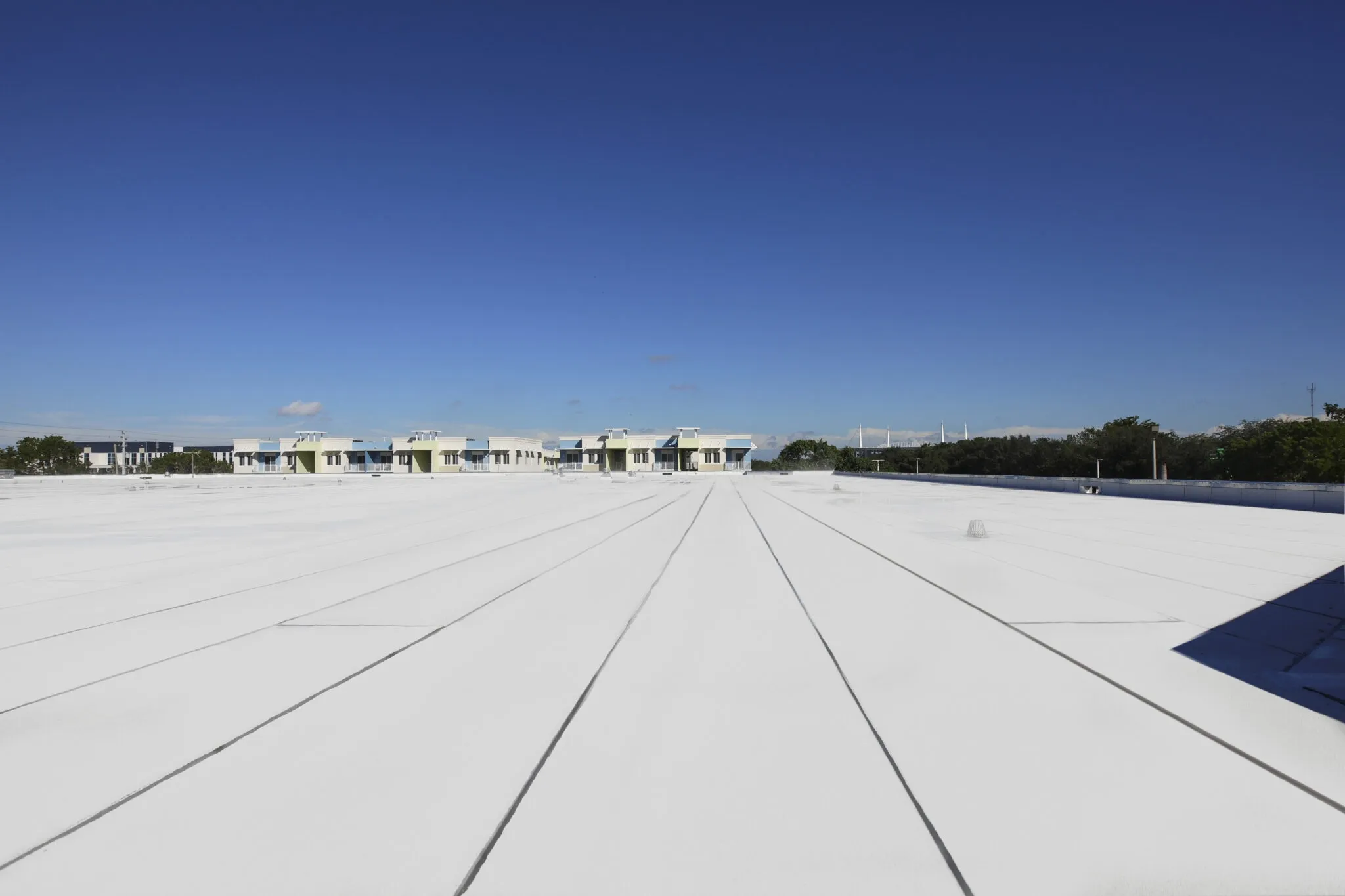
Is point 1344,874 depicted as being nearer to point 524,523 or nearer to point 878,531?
point 878,531

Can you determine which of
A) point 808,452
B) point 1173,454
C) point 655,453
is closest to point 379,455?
point 655,453

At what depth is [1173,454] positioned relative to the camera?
189ft

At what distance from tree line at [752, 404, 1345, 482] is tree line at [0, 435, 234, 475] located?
85.0 m

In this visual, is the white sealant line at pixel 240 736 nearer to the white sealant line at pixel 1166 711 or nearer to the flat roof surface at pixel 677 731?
the flat roof surface at pixel 677 731

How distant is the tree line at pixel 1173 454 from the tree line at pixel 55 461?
85.0m

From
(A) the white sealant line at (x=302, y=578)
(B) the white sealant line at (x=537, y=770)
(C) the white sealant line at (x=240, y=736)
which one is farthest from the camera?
(A) the white sealant line at (x=302, y=578)

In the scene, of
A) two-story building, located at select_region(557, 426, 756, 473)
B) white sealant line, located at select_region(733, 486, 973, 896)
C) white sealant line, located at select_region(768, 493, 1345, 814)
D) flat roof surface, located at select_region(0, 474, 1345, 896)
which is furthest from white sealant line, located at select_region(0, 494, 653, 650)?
two-story building, located at select_region(557, 426, 756, 473)

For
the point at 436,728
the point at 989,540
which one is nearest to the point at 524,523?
the point at 989,540

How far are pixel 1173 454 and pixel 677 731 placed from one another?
2606 inches

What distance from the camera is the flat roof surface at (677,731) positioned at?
3090 millimetres

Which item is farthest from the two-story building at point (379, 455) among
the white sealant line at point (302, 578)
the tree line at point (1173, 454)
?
the white sealant line at point (302, 578)

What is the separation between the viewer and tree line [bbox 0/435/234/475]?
9975cm

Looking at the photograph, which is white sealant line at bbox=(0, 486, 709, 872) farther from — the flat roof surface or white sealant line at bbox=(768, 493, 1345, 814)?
white sealant line at bbox=(768, 493, 1345, 814)

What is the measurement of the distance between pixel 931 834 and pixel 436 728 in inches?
115
